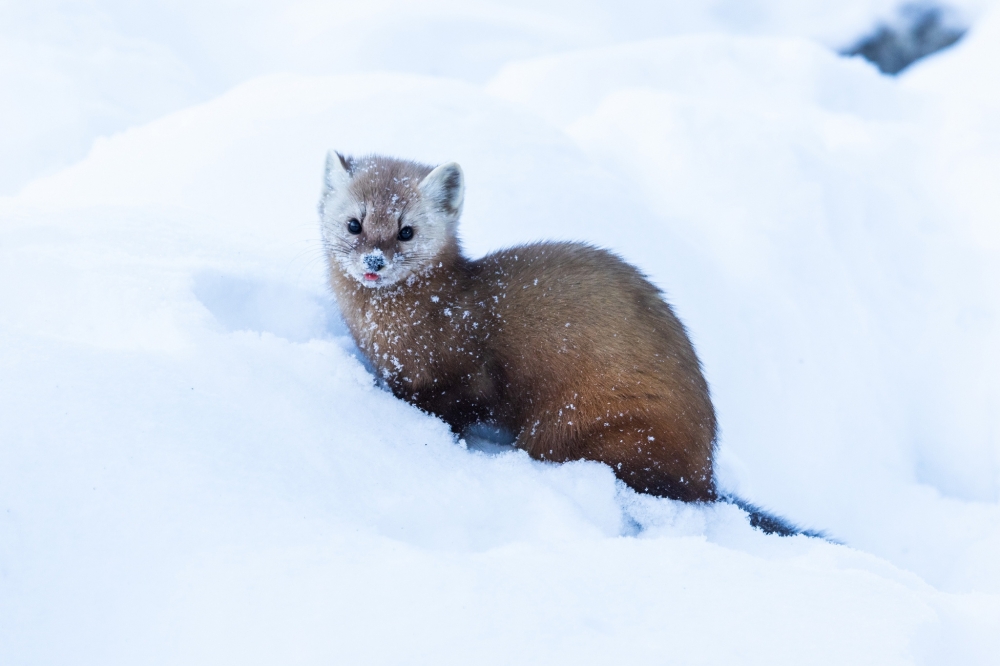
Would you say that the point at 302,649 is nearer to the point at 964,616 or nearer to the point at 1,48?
the point at 964,616

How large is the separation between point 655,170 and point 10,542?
4.93 metres

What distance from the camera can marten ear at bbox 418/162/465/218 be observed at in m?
3.22

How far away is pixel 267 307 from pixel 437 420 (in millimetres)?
857

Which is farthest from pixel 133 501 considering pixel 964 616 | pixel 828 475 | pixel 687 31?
pixel 687 31

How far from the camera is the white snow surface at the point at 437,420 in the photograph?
1.63 metres

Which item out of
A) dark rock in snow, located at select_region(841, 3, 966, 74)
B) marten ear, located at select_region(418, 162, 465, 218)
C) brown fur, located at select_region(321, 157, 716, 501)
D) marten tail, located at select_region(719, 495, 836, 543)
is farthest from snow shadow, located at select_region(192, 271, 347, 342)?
dark rock in snow, located at select_region(841, 3, 966, 74)

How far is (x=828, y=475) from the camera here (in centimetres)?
423

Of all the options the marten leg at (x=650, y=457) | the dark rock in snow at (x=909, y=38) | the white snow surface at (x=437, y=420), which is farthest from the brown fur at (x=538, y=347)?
the dark rock in snow at (x=909, y=38)

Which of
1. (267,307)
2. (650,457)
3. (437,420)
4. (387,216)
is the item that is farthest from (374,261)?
(650,457)

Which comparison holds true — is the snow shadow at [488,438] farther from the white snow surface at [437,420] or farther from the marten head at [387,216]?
the marten head at [387,216]

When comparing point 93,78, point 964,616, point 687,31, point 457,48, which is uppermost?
point 687,31

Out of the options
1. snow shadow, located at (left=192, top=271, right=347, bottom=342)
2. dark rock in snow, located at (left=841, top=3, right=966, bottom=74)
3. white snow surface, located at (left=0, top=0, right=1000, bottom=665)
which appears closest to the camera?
white snow surface, located at (left=0, top=0, right=1000, bottom=665)

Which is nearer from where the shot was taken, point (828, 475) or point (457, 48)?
point (828, 475)

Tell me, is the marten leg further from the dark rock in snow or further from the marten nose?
the dark rock in snow
